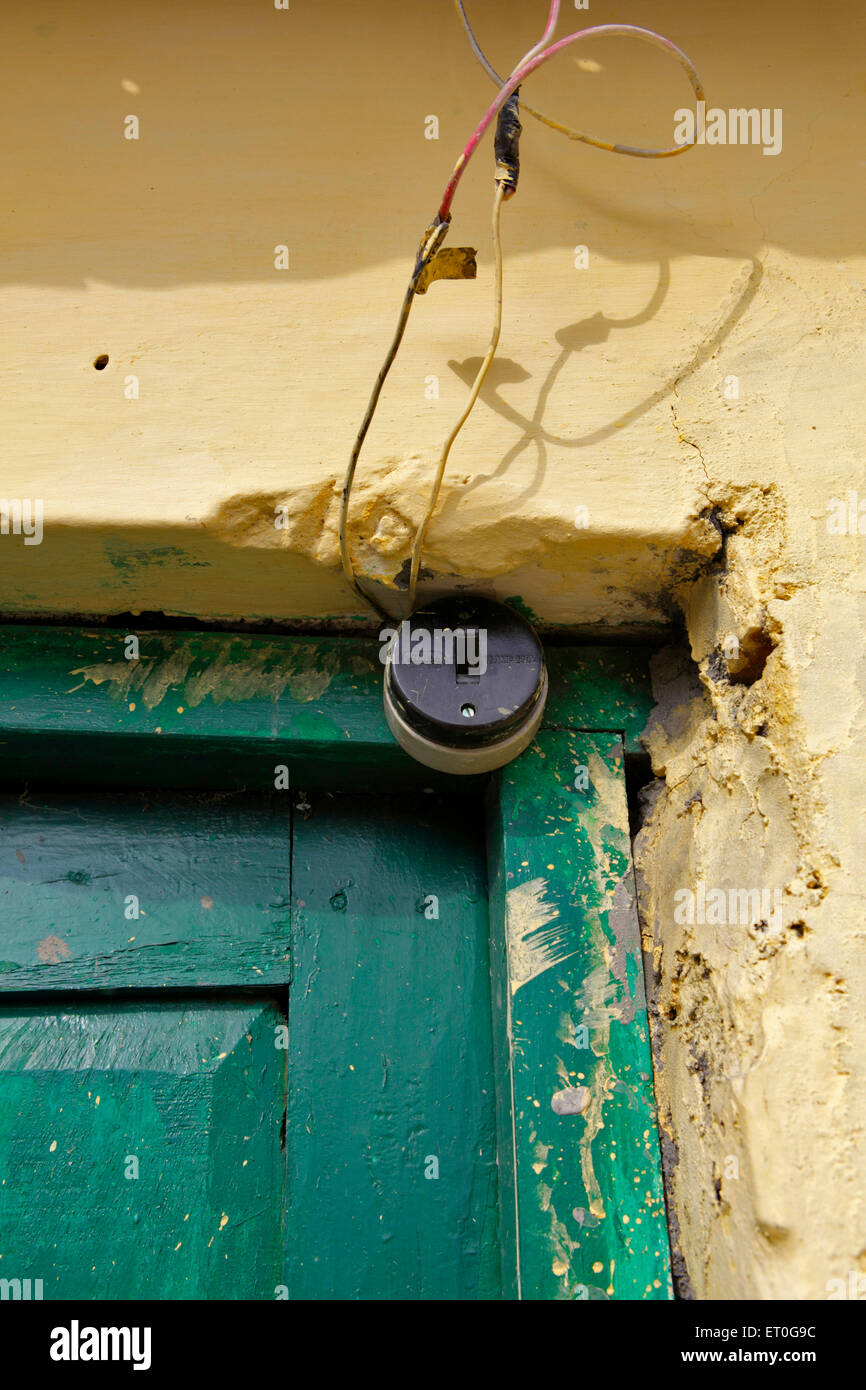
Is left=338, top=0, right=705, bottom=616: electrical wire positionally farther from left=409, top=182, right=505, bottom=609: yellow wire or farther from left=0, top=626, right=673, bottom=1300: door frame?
left=0, top=626, right=673, bottom=1300: door frame

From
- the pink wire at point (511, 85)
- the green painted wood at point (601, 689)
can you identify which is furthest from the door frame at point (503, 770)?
the pink wire at point (511, 85)

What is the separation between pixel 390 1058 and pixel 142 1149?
0.91 feet

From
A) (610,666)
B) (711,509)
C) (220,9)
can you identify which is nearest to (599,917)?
(610,666)

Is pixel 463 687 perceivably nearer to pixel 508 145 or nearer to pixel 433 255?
pixel 433 255

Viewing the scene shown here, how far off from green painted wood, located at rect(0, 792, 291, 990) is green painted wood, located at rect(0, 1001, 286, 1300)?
45 millimetres

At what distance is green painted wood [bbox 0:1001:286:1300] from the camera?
0.97 meters

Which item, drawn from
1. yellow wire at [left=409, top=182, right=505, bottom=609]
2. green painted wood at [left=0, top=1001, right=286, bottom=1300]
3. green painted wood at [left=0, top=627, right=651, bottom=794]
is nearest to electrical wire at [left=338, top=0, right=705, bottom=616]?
yellow wire at [left=409, top=182, right=505, bottom=609]

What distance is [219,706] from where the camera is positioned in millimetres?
1129

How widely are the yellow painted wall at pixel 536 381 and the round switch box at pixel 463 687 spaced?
6cm

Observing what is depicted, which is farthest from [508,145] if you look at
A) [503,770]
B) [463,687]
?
[503,770]

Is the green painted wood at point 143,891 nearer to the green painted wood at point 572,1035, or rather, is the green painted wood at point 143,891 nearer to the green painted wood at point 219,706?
the green painted wood at point 219,706

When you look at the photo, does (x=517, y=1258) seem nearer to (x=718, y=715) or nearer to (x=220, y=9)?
(x=718, y=715)

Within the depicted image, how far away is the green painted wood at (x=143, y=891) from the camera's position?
3.58 ft

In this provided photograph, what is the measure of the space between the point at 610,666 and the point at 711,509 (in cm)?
24
